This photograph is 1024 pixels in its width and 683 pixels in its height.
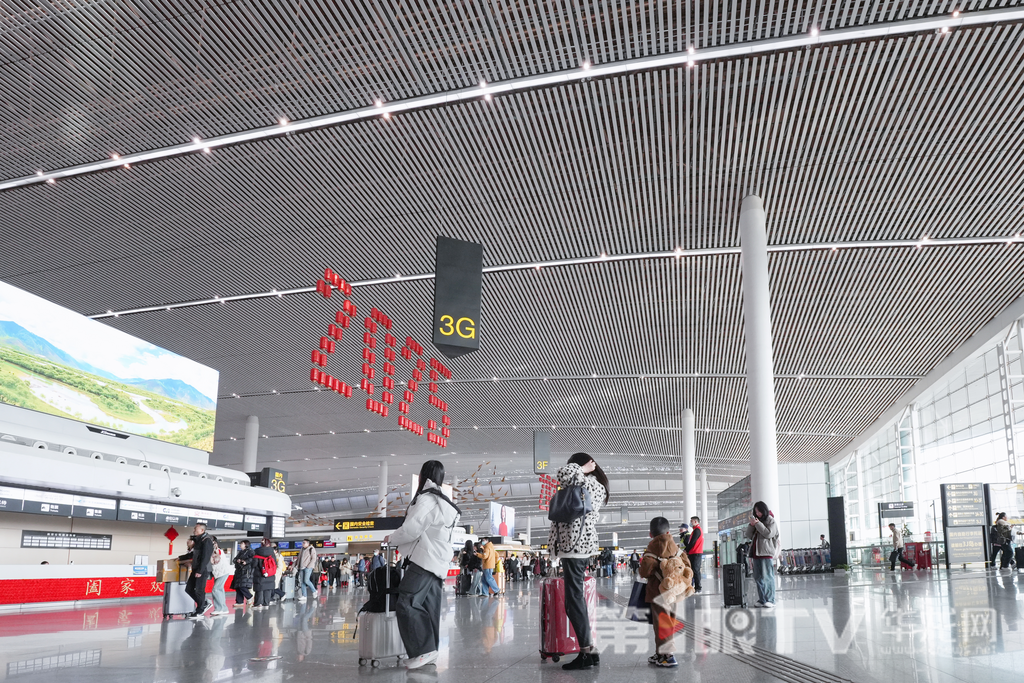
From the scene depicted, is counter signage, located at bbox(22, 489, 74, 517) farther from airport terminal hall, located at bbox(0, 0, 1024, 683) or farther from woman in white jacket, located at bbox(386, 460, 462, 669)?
woman in white jacket, located at bbox(386, 460, 462, 669)

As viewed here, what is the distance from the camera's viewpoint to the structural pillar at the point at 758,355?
13.7 m

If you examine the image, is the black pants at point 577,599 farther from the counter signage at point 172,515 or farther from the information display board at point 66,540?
the counter signage at point 172,515

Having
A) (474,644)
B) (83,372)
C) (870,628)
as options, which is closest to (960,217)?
(870,628)

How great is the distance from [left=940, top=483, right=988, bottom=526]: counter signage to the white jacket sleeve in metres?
19.4

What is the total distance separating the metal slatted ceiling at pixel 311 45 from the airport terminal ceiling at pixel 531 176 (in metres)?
0.04

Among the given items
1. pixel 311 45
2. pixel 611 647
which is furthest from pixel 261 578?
pixel 611 647

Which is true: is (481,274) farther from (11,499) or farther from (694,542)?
(11,499)

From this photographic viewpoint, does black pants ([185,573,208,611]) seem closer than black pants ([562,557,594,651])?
No

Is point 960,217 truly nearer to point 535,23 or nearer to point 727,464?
point 535,23

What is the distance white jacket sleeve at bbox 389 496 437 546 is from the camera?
17.7 ft

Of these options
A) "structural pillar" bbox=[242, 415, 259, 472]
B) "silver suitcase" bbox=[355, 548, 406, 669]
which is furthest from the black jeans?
"structural pillar" bbox=[242, 415, 259, 472]

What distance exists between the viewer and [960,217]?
15445 millimetres

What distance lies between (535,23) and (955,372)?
74.1 ft

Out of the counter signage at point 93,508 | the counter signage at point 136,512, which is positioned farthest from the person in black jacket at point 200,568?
the counter signage at point 136,512
